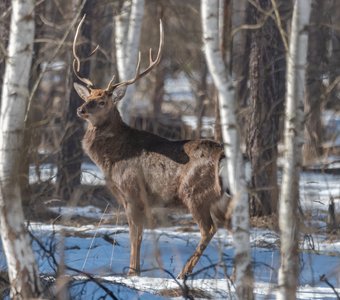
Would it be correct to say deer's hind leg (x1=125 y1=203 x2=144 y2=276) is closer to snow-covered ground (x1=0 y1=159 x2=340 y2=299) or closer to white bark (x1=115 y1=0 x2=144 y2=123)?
snow-covered ground (x1=0 y1=159 x2=340 y2=299)

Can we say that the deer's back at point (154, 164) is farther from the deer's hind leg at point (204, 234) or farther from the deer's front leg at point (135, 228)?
the deer's hind leg at point (204, 234)

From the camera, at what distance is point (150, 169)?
→ 9094mm

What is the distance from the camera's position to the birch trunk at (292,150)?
225 inches

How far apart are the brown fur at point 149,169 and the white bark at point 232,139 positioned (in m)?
2.34

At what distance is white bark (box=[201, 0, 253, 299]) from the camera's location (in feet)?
18.5

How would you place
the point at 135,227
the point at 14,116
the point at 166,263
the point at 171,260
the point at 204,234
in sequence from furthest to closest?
1. the point at 166,263
2. the point at 135,227
3. the point at 204,234
4. the point at 171,260
5. the point at 14,116


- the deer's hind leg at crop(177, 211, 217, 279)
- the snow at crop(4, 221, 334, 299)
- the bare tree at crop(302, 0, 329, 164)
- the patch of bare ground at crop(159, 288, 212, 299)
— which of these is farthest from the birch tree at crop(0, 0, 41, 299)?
the bare tree at crop(302, 0, 329, 164)

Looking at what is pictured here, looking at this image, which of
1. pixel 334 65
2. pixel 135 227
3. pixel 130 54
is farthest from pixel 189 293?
pixel 334 65

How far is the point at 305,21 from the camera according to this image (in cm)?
570

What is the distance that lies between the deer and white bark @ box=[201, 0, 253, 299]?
2447 mm

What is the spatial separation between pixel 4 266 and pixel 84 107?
254cm

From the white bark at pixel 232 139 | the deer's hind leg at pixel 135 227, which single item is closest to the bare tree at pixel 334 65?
the deer's hind leg at pixel 135 227

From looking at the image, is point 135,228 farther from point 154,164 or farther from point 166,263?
point 154,164

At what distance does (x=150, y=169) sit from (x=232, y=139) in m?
3.49
